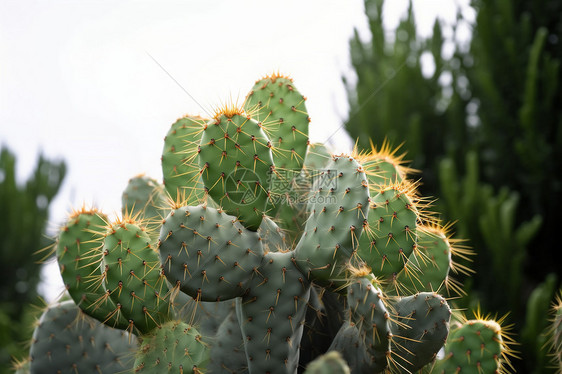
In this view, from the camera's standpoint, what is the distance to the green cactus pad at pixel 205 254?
1430 millimetres

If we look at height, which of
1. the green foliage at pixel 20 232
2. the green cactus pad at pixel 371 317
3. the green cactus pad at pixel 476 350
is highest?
the green cactus pad at pixel 371 317

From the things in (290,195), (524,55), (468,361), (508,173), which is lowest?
(508,173)

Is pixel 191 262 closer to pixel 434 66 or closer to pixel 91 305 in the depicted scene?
pixel 91 305

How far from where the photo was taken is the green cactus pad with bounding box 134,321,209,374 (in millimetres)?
1550

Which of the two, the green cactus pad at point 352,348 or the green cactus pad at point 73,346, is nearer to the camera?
the green cactus pad at point 352,348

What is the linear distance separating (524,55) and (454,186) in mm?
1468

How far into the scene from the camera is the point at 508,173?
4.70m

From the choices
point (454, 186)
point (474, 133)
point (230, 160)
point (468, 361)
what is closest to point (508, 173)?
point (474, 133)

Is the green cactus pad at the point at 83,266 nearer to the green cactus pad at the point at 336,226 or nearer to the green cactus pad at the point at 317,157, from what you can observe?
the green cactus pad at the point at 336,226

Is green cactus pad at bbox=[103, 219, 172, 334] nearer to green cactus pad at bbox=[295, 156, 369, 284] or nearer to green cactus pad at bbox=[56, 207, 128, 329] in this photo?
green cactus pad at bbox=[56, 207, 128, 329]

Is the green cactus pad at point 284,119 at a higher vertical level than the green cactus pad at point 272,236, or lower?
higher

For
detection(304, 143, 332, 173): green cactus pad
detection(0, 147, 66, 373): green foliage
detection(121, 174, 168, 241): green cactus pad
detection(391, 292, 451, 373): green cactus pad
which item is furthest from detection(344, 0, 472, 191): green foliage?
detection(0, 147, 66, 373): green foliage

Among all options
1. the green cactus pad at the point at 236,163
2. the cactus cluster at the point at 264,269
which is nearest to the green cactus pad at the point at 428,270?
the cactus cluster at the point at 264,269

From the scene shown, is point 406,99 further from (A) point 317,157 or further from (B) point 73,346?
(B) point 73,346
